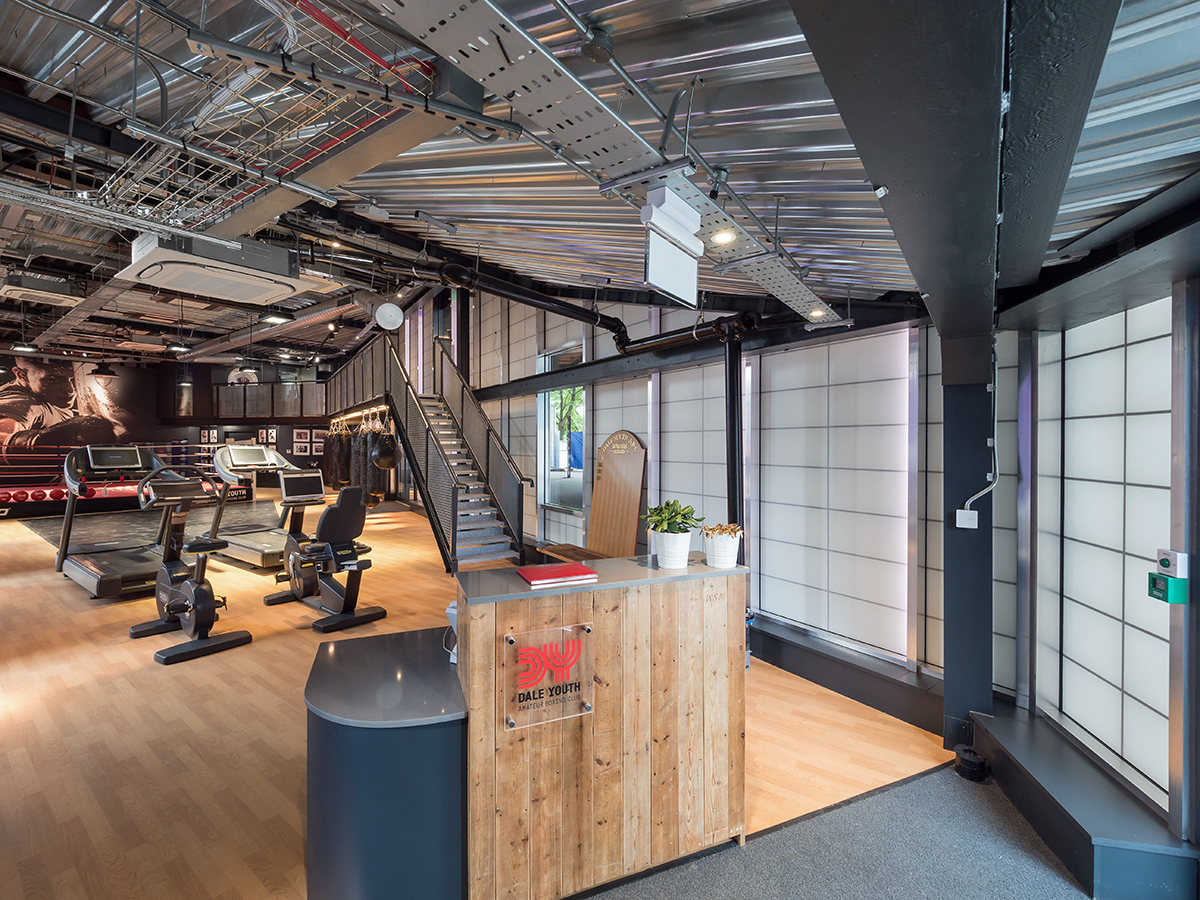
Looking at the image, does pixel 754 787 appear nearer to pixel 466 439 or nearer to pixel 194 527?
pixel 466 439

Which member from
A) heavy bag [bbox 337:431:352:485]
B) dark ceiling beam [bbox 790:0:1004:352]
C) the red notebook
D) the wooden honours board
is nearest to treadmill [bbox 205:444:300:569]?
heavy bag [bbox 337:431:352:485]

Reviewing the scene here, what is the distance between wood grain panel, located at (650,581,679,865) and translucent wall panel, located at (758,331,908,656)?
2.59 metres

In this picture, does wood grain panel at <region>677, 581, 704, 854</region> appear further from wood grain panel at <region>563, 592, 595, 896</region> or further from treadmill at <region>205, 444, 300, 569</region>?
treadmill at <region>205, 444, 300, 569</region>

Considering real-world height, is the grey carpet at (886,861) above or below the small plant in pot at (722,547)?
below

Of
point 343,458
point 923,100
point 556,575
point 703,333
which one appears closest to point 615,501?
point 703,333

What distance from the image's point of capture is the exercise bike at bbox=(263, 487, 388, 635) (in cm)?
552

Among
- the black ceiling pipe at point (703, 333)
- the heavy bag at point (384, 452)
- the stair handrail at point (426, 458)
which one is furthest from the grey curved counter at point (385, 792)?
the heavy bag at point (384, 452)

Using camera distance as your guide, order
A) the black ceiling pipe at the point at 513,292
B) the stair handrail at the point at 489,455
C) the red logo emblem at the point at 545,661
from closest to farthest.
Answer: the red logo emblem at the point at 545,661
the black ceiling pipe at the point at 513,292
the stair handrail at the point at 489,455

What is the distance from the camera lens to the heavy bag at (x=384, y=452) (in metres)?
9.04

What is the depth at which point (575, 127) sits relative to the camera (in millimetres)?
1694

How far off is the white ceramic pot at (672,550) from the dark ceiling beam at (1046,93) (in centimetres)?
172

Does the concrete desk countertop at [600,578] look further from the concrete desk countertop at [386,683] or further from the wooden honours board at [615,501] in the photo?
the wooden honours board at [615,501]

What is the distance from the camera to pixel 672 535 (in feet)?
8.54

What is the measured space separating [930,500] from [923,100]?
11.8 feet
